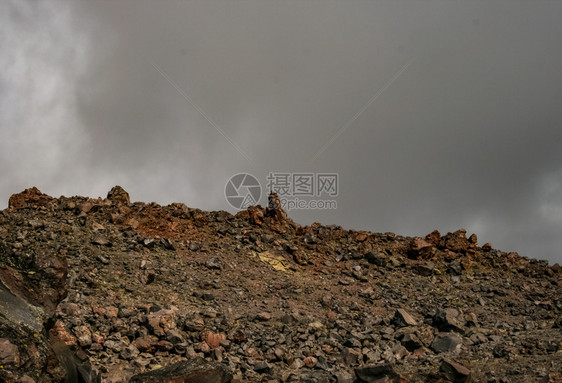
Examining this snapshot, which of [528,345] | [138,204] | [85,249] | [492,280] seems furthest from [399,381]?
[138,204]

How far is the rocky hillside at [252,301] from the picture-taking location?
32.3 feet

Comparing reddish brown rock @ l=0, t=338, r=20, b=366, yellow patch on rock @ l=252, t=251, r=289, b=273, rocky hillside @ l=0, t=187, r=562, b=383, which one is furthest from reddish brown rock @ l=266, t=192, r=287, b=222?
reddish brown rock @ l=0, t=338, r=20, b=366

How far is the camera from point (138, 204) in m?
21.7

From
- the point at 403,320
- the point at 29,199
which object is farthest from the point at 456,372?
the point at 29,199

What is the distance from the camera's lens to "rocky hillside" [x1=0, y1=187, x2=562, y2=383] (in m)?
9.86

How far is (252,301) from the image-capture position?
15805 mm

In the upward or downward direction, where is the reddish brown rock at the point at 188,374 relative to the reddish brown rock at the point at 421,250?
downward

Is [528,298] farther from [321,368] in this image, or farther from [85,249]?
[85,249]

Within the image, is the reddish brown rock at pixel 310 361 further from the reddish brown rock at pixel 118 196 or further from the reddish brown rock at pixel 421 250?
the reddish brown rock at pixel 118 196

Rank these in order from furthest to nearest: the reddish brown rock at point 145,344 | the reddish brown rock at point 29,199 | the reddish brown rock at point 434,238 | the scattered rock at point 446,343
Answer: the reddish brown rock at point 434,238
the reddish brown rock at point 29,199
the scattered rock at point 446,343
the reddish brown rock at point 145,344

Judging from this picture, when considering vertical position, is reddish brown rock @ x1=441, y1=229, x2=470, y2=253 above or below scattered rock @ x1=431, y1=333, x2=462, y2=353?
above

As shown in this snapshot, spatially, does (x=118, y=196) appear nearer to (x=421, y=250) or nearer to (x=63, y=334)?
(x=63, y=334)

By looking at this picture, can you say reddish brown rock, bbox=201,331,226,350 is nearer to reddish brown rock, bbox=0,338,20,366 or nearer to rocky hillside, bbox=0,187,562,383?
rocky hillside, bbox=0,187,562,383

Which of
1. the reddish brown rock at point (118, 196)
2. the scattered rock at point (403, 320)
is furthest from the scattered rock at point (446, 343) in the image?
the reddish brown rock at point (118, 196)
